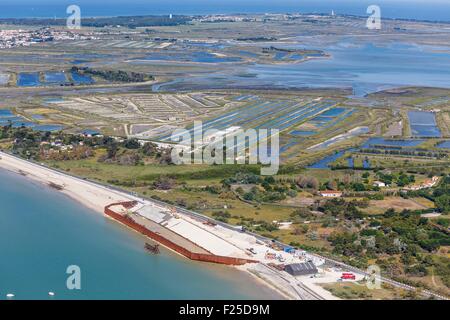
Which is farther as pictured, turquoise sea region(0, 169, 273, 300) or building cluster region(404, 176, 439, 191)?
building cluster region(404, 176, 439, 191)

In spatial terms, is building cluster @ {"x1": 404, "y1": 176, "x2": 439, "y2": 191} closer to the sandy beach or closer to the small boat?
the sandy beach

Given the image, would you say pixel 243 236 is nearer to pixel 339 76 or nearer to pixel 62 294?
pixel 62 294

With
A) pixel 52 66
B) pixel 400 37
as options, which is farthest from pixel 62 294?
pixel 400 37

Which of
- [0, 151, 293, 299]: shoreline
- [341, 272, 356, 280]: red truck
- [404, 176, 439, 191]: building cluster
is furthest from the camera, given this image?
[404, 176, 439, 191]: building cluster

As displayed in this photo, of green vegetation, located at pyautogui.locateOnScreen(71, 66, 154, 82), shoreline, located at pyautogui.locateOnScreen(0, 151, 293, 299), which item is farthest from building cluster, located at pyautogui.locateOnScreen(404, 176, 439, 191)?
green vegetation, located at pyautogui.locateOnScreen(71, 66, 154, 82)

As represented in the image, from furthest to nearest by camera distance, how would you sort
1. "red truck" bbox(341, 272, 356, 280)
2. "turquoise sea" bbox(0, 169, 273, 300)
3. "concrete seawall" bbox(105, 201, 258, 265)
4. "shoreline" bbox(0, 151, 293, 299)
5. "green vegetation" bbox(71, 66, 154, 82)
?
"green vegetation" bbox(71, 66, 154, 82) → "shoreline" bbox(0, 151, 293, 299) → "concrete seawall" bbox(105, 201, 258, 265) → "red truck" bbox(341, 272, 356, 280) → "turquoise sea" bbox(0, 169, 273, 300)

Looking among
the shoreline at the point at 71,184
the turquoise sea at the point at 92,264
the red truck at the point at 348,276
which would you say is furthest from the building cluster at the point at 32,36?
the red truck at the point at 348,276

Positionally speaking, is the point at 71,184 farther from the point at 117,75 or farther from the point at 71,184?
the point at 117,75
